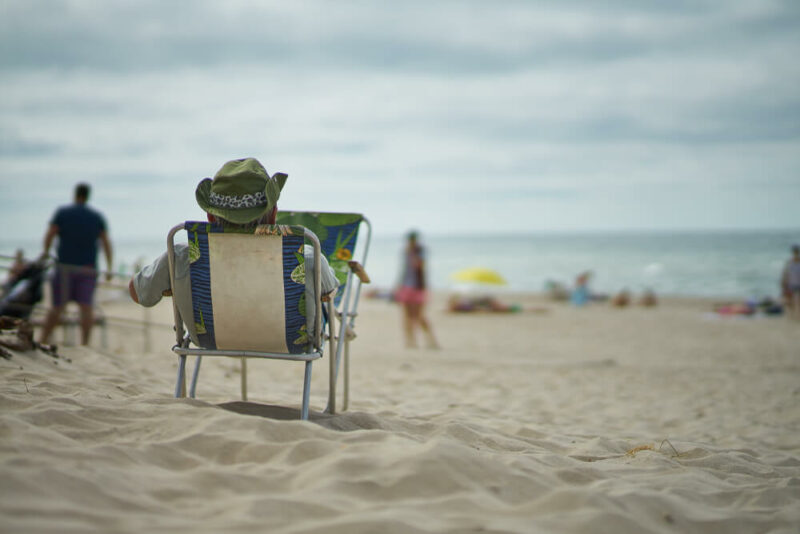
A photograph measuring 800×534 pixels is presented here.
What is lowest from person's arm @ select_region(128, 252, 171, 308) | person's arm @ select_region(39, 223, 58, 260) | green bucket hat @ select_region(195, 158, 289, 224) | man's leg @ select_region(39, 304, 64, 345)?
man's leg @ select_region(39, 304, 64, 345)

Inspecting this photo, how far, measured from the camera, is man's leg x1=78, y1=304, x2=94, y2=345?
662 centimetres

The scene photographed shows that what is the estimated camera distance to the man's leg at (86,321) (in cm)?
662

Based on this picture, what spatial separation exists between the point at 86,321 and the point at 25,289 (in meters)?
1.01

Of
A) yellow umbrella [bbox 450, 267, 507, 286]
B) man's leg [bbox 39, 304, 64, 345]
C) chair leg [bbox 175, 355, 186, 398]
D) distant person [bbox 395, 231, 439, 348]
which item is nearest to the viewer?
chair leg [bbox 175, 355, 186, 398]

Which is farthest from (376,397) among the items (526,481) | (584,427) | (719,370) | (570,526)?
(719,370)

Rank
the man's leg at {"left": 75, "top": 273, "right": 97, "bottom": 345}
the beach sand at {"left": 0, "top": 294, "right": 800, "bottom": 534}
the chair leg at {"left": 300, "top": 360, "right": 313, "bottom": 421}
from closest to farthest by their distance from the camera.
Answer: the beach sand at {"left": 0, "top": 294, "right": 800, "bottom": 534} < the chair leg at {"left": 300, "top": 360, "right": 313, "bottom": 421} < the man's leg at {"left": 75, "top": 273, "right": 97, "bottom": 345}

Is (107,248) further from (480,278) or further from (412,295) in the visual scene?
(480,278)

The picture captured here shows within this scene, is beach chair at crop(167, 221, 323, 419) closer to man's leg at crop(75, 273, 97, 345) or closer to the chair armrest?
the chair armrest

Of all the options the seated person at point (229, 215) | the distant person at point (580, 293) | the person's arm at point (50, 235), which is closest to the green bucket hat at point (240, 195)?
the seated person at point (229, 215)

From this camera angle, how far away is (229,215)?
9.89 feet

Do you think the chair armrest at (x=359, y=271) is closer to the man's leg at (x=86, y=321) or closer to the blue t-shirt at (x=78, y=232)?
the man's leg at (x=86, y=321)

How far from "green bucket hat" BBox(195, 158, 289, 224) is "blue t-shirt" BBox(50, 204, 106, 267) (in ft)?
14.2

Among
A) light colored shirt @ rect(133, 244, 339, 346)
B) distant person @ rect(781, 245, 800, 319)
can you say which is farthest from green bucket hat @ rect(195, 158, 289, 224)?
distant person @ rect(781, 245, 800, 319)

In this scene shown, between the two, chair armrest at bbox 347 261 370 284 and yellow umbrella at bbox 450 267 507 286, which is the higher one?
chair armrest at bbox 347 261 370 284
